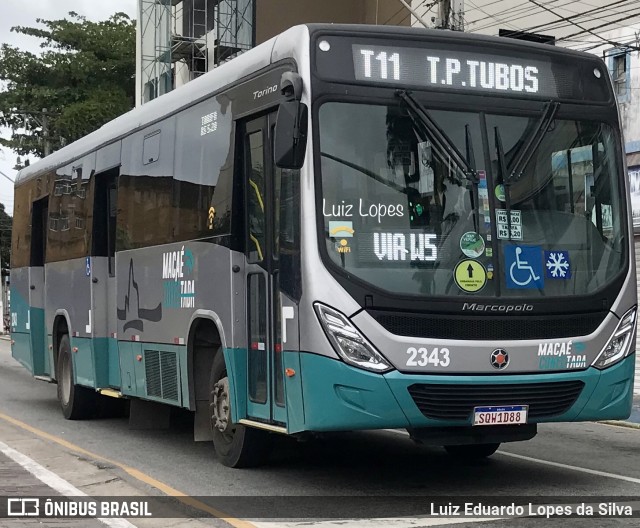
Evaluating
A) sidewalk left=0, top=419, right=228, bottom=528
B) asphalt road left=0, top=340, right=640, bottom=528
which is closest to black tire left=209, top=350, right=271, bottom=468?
asphalt road left=0, top=340, right=640, bottom=528

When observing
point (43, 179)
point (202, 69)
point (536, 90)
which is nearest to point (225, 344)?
point (536, 90)

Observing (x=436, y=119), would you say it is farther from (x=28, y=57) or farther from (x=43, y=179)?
(x=28, y=57)

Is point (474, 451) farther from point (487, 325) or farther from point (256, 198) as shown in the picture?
point (256, 198)

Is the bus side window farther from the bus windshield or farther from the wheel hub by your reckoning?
the wheel hub

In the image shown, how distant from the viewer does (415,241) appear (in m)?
8.34

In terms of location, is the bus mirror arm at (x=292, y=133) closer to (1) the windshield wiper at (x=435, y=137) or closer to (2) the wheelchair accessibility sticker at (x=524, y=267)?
(1) the windshield wiper at (x=435, y=137)

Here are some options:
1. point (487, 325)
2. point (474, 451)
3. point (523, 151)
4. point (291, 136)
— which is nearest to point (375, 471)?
point (474, 451)

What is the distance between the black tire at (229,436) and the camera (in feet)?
32.4

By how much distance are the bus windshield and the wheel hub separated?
227 centimetres

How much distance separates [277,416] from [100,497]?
4.87 feet

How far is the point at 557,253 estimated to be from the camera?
28.7ft

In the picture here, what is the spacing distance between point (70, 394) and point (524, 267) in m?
8.33

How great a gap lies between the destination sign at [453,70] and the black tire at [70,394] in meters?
7.86

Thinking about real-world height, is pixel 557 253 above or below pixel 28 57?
below
